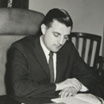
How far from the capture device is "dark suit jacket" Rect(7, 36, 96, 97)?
63.4 inches

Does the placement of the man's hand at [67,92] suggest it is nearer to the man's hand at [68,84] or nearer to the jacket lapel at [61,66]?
the man's hand at [68,84]

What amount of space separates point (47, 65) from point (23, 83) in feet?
1.01

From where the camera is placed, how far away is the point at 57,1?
3.62 metres

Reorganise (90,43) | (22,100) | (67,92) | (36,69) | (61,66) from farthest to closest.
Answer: (90,43), (61,66), (36,69), (67,92), (22,100)

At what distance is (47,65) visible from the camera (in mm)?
1862

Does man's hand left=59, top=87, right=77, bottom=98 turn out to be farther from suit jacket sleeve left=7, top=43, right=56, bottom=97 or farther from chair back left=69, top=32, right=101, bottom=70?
chair back left=69, top=32, right=101, bottom=70

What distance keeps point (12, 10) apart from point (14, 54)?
0.40 m

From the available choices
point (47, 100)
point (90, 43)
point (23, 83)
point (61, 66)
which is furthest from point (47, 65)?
point (90, 43)

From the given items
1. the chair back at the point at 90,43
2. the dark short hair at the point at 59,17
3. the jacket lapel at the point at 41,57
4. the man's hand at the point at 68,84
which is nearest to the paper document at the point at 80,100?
the man's hand at the point at 68,84

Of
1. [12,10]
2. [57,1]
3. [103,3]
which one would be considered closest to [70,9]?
[57,1]

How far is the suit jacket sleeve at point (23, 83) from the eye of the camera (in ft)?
5.22

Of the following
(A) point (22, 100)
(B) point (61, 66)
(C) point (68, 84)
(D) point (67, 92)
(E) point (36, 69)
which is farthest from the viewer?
(B) point (61, 66)

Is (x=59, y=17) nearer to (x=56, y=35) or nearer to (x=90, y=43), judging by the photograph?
(x=56, y=35)

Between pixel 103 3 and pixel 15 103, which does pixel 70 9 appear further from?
pixel 15 103
